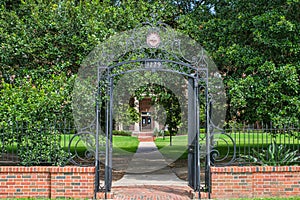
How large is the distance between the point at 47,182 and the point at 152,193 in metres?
2.38

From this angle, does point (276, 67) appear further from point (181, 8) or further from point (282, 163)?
point (181, 8)

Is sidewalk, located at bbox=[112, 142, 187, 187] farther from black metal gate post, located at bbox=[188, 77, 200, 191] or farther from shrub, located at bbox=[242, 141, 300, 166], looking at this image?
shrub, located at bbox=[242, 141, 300, 166]

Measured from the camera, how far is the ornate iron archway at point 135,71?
8.49 m

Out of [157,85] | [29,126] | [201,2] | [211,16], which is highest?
[201,2]

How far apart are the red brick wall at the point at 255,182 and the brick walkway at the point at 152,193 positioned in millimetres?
820

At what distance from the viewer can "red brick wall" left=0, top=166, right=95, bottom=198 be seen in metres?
8.02

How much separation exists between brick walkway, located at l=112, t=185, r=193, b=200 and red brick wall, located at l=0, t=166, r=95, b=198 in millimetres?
875

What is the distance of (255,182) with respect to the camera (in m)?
8.23

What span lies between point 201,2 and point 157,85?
400cm

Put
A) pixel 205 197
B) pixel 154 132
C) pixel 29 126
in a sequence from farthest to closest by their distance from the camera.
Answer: pixel 154 132
pixel 29 126
pixel 205 197

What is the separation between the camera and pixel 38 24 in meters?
11.4

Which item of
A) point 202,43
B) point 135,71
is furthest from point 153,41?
point 202,43

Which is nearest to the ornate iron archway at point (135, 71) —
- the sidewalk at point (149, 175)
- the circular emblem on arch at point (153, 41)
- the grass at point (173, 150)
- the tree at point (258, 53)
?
the circular emblem on arch at point (153, 41)

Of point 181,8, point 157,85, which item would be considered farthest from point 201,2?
point 157,85
